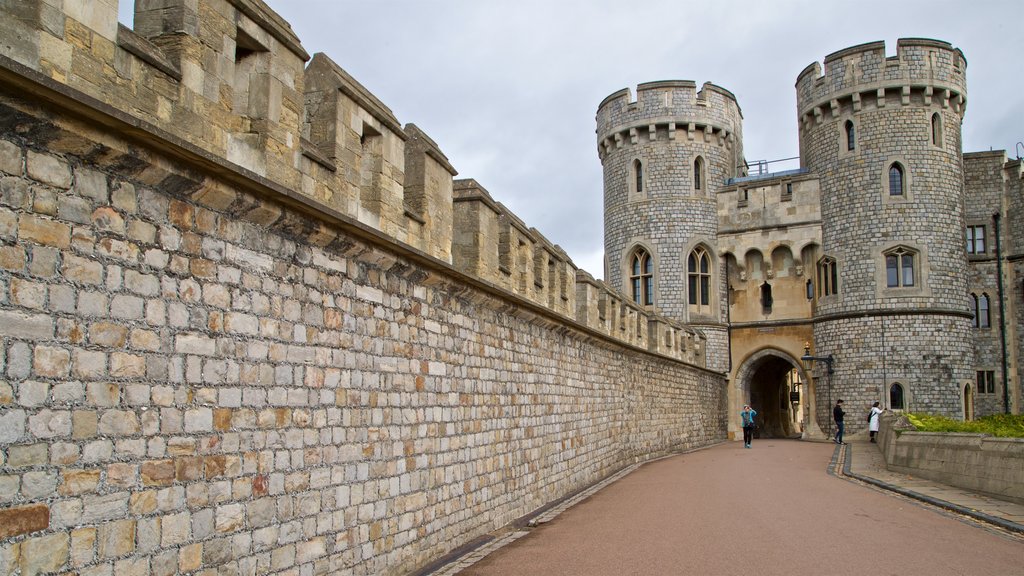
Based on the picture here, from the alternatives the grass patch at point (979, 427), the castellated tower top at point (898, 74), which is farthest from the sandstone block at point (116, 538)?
the castellated tower top at point (898, 74)

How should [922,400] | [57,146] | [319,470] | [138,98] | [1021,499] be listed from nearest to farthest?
[57,146] < [138,98] < [319,470] < [1021,499] < [922,400]

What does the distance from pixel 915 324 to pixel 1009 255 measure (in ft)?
26.9

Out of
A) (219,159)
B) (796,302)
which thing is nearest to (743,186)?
(796,302)

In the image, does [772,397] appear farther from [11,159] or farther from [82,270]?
[11,159]

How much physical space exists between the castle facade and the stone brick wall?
21.6 metres

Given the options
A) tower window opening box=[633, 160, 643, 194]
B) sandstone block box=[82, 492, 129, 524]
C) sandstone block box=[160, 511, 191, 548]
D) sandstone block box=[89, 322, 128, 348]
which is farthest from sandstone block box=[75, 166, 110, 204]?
tower window opening box=[633, 160, 643, 194]

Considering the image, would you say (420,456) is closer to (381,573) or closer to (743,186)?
(381,573)

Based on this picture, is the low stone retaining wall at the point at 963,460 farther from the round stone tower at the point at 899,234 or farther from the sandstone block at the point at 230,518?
the round stone tower at the point at 899,234

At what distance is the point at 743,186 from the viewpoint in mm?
30766

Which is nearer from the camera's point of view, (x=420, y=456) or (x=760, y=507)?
(x=420, y=456)

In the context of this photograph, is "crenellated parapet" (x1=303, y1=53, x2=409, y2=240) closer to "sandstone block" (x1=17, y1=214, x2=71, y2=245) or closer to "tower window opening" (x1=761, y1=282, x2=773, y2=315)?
"sandstone block" (x1=17, y1=214, x2=71, y2=245)

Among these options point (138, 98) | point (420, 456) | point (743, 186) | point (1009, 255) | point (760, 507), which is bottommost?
point (760, 507)

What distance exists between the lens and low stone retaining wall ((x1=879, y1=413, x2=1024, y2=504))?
35.2ft

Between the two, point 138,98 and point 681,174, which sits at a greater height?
point 681,174
